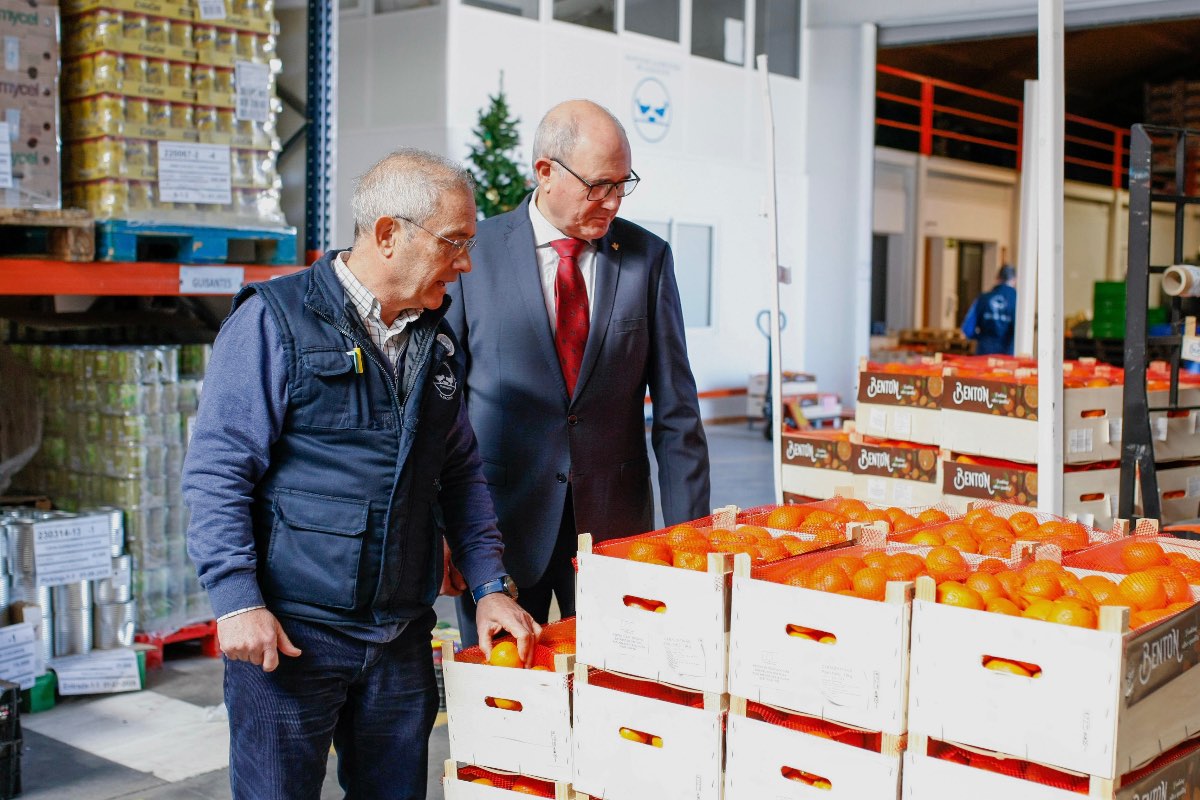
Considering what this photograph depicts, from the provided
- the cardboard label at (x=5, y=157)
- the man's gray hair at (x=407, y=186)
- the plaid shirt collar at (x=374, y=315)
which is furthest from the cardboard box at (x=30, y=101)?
the man's gray hair at (x=407, y=186)

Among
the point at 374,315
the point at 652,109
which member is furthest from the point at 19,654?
the point at 652,109

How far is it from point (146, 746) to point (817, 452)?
3.49 meters

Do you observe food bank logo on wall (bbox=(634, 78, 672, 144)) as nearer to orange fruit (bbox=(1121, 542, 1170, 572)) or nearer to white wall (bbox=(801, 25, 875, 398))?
white wall (bbox=(801, 25, 875, 398))

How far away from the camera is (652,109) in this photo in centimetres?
1515

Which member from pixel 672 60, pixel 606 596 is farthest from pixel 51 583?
pixel 672 60

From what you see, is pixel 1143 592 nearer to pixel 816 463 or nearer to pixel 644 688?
pixel 644 688

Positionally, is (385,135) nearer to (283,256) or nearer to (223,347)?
(283,256)

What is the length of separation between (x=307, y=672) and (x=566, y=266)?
1.31 meters

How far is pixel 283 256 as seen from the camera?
20.5 ft

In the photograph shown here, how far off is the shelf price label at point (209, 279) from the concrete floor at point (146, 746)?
1.74 metres

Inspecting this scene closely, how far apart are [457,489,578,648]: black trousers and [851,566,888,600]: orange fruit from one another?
975 millimetres

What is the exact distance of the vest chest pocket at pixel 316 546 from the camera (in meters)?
2.48

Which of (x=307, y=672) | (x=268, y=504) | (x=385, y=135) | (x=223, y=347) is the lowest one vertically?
(x=307, y=672)

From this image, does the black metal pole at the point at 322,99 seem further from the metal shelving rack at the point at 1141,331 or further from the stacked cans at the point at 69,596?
the metal shelving rack at the point at 1141,331
